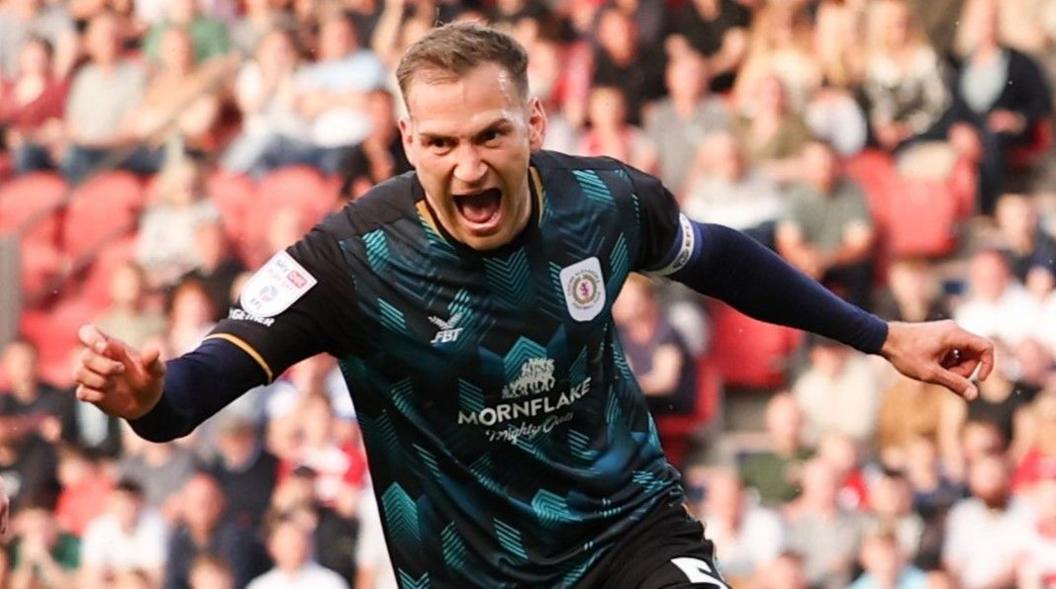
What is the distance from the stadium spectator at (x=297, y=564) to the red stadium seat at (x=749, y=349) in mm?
2298

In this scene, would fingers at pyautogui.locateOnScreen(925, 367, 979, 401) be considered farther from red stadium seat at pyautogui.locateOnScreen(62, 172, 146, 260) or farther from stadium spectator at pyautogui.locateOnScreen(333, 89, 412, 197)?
red stadium seat at pyautogui.locateOnScreen(62, 172, 146, 260)

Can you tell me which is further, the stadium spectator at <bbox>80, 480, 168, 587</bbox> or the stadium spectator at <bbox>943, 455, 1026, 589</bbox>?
the stadium spectator at <bbox>80, 480, 168, 587</bbox>

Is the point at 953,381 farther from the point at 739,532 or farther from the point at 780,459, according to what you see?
the point at 780,459

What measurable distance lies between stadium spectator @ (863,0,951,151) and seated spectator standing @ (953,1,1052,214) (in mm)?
136

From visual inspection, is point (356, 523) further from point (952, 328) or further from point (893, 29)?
point (952, 328)

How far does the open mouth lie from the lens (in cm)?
548

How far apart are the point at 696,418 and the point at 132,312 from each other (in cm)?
357

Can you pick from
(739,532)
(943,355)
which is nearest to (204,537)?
(739,532)

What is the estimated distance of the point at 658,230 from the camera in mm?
5887

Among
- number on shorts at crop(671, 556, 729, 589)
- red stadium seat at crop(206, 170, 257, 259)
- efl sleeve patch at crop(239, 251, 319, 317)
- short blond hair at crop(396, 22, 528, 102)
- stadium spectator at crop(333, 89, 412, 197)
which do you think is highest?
short blond hair at crop(396, 22, 528, 102)

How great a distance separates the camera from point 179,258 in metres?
13.7

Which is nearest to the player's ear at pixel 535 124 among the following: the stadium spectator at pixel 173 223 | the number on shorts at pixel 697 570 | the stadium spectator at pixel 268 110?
the number on shorts at pixel 697 570

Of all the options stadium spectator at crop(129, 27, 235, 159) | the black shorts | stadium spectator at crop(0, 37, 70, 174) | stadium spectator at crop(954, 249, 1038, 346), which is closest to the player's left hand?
the black shorts

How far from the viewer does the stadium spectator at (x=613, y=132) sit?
12391 millimetres
